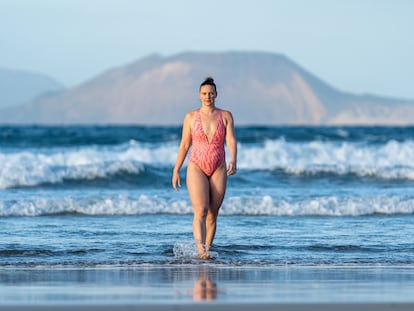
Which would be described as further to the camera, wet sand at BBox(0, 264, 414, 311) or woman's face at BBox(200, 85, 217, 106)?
woman's face at BBox(200, 85, 217, 106)

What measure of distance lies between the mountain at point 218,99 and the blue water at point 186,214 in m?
53.8

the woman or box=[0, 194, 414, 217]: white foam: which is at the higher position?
the woman

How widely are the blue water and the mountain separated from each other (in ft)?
177

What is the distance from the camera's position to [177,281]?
7488 mm

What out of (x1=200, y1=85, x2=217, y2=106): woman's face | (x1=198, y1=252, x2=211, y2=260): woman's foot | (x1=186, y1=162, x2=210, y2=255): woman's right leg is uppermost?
(x1=200, y1=85, x2=217, y2=106): woman's face

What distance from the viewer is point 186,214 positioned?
1462 centimetres

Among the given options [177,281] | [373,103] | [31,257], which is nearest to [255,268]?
[177,281]

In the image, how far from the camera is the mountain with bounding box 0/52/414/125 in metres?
83.4

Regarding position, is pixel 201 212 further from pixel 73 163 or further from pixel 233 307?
pixel 73 163

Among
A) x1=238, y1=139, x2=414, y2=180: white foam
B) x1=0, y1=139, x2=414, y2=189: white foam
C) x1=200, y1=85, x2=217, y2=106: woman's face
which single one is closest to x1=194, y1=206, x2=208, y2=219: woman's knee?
x1=200, y1=85, x2=217, y2=106: woman's face

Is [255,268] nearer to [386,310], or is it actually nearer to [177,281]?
[177,281]

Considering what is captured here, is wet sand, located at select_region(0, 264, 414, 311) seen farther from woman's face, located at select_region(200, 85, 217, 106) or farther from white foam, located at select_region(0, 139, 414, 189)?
white foam, located at select_region(0, 139, 414, 189)

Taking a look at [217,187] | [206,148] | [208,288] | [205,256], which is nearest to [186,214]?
[205,256]

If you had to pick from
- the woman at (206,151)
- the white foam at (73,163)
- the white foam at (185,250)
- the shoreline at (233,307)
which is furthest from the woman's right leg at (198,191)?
the white foam at (73,163)
